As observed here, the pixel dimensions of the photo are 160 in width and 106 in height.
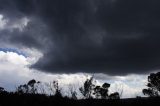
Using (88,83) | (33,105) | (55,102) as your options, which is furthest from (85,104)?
(88,83)

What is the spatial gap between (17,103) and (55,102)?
175 cm

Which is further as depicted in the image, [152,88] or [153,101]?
[152,88]

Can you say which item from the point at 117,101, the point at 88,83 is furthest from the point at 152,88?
the point at 117,101

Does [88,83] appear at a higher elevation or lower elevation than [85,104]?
higher

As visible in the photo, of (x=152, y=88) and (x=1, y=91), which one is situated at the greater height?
(x=152, y=88)

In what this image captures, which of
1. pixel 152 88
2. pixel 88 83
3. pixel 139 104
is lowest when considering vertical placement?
pixel 139 104

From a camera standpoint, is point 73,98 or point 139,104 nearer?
point 139,104

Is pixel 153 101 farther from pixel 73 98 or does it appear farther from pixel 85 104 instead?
pixel 73 98

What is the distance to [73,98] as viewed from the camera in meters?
17.2

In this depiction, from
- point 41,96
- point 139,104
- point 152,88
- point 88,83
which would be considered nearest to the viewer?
point 139,104

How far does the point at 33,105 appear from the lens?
50.3ft

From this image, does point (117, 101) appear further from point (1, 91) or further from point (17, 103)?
point (1, 91)

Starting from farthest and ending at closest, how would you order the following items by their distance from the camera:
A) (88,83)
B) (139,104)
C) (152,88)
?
(152,88) → (88,83) → (139,104)

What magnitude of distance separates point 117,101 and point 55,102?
289cm
